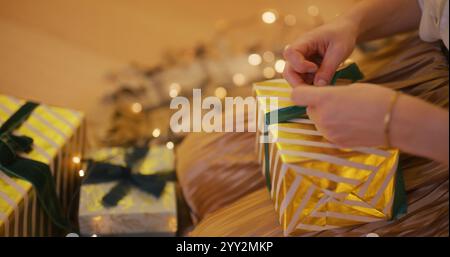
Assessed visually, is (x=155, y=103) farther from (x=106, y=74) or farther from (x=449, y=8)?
(x=449, y=8)

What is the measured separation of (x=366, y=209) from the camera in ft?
2.73

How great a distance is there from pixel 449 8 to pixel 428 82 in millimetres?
144

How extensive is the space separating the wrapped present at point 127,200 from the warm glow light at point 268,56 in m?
0.75

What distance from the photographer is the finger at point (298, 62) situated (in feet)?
2.90

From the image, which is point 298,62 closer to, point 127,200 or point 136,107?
point 127,200

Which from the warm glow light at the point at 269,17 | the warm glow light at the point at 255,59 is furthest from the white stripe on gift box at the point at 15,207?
the warm glow light at the point at 269,17

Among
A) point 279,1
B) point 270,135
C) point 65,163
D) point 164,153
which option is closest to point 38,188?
point 65,163

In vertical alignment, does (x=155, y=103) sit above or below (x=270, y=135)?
below

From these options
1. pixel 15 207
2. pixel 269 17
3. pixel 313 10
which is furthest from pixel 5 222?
pixel 313 10

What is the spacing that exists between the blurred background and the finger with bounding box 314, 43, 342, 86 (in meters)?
0.62

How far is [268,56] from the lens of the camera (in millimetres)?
1786

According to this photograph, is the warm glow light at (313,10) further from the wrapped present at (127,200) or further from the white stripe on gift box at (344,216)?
the white stripe on gift box at (344,216)

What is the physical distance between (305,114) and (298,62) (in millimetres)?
96

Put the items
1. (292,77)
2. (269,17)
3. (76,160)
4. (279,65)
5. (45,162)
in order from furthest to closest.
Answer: (269,17), (279,65), (76,160), (45,162), (292,77)
